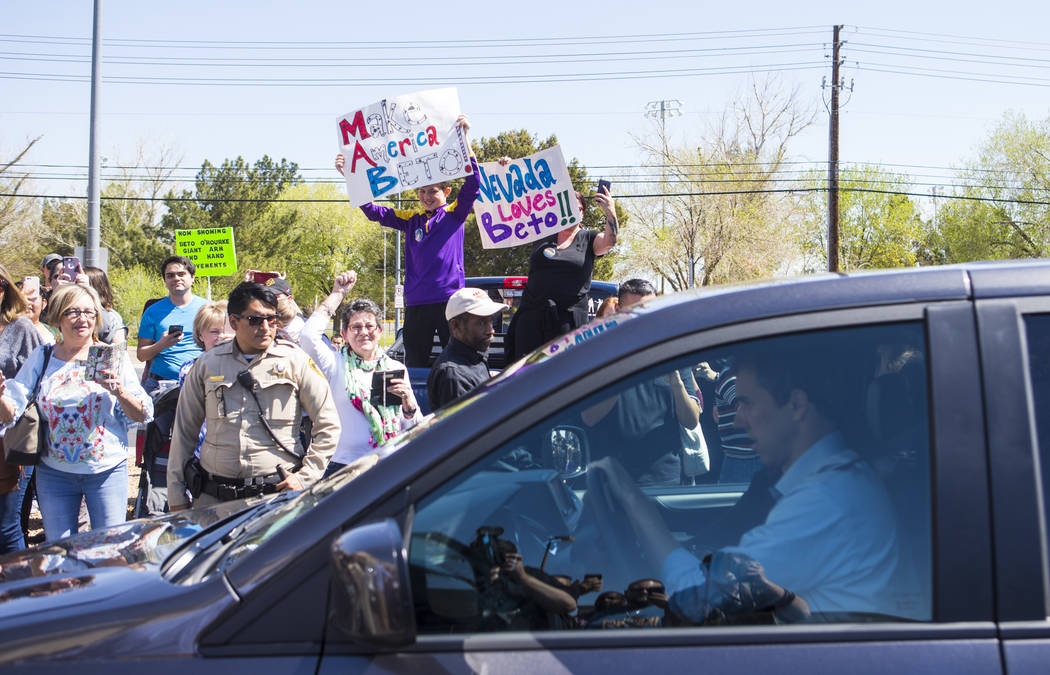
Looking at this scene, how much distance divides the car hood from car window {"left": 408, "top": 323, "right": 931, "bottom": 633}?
723mm

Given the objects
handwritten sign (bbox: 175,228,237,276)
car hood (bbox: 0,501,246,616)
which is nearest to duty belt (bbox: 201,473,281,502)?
car hood (bbox: 0,501,246,616)

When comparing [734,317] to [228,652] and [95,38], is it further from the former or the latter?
[95,38]

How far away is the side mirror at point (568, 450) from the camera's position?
2.02 meters

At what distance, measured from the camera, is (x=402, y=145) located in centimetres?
679

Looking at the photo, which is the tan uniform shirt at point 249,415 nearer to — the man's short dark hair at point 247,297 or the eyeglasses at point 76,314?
the man's short dark hair at point 247,297

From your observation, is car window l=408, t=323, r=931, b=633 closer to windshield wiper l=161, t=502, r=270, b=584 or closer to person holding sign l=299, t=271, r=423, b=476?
windshield wiper l=161, t=502, r=270, b=584

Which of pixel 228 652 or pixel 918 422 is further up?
pixel 918 422

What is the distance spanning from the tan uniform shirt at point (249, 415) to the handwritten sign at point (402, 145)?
2.53 meters

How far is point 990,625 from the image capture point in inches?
60.4

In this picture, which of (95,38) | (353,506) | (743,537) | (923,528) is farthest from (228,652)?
(95,38)

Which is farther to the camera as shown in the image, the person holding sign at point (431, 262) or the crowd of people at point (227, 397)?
the person holding sign at point (431, 262)

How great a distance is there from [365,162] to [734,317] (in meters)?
5.64

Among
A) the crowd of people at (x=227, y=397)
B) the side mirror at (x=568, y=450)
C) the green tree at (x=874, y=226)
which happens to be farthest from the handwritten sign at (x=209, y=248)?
the green tree at (x=874, y=226)

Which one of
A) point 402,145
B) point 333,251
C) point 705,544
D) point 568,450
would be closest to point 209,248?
point 402,145
